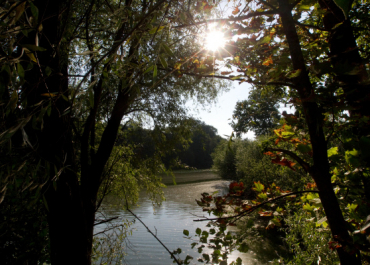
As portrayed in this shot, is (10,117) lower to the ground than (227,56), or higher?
lower

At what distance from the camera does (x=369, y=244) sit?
2.45 ft

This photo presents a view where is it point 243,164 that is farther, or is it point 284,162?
point 243,164

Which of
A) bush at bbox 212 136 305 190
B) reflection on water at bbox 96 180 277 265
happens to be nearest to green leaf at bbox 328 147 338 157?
reflection on water at bbox 96 180 277 265

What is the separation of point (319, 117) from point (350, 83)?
18cm

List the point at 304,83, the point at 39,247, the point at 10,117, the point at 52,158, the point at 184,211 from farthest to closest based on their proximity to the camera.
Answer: the point at 184,211, the point at 39,247, the point at 52,158, the point at 10,117, the point at 304,83

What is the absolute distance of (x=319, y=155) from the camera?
2.82ft

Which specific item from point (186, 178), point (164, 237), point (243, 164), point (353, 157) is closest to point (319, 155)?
point (353, 157)

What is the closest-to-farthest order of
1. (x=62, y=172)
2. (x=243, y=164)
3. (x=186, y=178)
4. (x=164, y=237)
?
(x=62, y=172)
(x=164, y=237)
(x=243, y=164)
(x=186, y=178)

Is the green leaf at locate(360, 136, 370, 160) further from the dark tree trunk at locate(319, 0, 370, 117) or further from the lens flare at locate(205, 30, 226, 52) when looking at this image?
the lens flare at locate(205, 30, 226, 52)

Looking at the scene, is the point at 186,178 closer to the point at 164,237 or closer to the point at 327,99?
the point at 164,237

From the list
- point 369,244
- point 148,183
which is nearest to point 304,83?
point 369,244

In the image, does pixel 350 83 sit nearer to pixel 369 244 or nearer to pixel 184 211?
pixel 369 244

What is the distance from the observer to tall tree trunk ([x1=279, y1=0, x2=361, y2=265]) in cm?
80

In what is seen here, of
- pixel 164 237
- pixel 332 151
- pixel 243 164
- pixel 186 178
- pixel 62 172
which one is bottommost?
pixel 164 237
